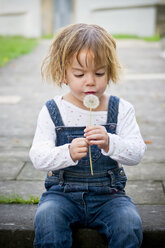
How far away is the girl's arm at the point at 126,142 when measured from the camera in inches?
78.7

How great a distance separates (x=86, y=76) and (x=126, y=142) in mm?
419

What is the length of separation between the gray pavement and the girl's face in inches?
18.5

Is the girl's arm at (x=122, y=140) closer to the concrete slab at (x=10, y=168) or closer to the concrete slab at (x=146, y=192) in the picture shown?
the concrete slab at (x=146, y=192)

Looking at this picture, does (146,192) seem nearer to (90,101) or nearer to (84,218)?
(84,218)

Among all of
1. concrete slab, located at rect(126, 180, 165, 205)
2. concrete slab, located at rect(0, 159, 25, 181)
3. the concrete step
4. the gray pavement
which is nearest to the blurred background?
the gray pavement

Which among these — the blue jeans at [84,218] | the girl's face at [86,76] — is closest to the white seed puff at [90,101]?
the girl's face at [86,76]

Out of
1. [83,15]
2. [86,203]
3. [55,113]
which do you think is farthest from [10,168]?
[83,15]

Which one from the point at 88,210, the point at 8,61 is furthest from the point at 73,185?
the point at 8,61

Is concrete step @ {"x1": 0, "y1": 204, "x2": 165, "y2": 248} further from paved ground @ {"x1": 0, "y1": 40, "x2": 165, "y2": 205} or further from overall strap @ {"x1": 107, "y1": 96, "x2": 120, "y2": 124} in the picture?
overall strap @ {"x1": 107, "y1": 96, "x2": 120, "y2": 124}

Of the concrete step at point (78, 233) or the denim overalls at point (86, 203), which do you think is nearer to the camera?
the denim overalls at point (86, 203)

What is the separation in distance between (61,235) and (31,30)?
26.0m

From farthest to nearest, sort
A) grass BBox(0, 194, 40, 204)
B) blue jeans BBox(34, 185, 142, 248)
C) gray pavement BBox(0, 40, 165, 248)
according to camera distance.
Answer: grass BBox(0, 194, 40, 204), gray pavement BBox(0, 40, 165, 248), blue jeans BBox(34, 185, 142, 248)

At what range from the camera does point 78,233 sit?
6.80ft

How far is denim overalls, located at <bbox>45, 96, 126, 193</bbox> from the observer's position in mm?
2100
